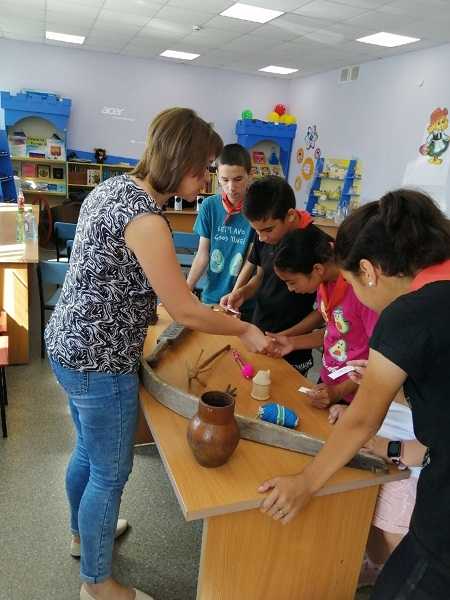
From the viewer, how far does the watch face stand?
3.57ft

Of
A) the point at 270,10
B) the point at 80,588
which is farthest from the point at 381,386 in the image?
the point at 270,10

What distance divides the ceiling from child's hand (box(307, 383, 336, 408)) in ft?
12.3

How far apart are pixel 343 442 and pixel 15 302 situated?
8.79ft

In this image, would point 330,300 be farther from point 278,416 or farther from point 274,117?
point 274,117

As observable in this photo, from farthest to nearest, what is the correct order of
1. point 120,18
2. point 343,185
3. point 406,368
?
point 343,185 < point 120,18 < point 406,368

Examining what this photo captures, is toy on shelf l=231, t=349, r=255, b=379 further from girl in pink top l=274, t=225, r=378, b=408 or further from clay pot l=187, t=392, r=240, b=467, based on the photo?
clay pot l=187, t=392, r=240, b=467

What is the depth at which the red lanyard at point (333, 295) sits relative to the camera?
1.44m

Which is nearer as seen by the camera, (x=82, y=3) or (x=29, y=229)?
(x=29, y=229)

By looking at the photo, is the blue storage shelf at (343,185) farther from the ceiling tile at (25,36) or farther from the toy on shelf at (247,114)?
the ceiling tile at (25,36)

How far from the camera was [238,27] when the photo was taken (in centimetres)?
496

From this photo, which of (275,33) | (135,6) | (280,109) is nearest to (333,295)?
(135,6)

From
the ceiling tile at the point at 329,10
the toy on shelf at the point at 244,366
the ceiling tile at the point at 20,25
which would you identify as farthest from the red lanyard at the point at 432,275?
the ceiling tile at the point at 20,25

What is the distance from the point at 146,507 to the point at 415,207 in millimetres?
1607

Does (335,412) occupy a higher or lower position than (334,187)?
lower
